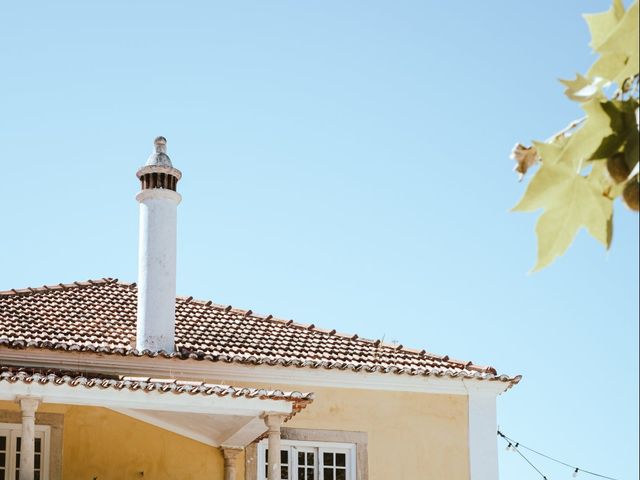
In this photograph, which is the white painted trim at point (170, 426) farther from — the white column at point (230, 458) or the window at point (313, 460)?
the window at point (313, 460)

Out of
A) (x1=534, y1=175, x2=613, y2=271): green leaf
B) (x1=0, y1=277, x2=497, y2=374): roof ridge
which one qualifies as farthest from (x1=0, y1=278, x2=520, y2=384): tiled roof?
(x1=534, y1=175, x2=613, y2=271): green leaf

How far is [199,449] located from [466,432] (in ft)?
10.8

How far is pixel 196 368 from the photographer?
14.1 metres

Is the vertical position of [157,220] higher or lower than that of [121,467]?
higher

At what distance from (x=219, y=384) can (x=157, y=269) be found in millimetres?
1985

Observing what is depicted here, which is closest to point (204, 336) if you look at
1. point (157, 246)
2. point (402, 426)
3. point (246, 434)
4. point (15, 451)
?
point (157, 246)

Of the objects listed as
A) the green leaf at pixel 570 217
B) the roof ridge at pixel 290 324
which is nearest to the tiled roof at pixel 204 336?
the roof ridge at pixel 290 324

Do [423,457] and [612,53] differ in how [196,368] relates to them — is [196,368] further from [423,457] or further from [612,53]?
[612,53]

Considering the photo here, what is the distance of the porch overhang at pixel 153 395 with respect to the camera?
11805 millimetres

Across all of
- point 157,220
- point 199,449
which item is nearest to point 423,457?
point 199,449

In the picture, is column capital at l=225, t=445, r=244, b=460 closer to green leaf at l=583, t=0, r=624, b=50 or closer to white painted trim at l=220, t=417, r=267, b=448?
white painted trim at l=220, t=417, r=267, b=448

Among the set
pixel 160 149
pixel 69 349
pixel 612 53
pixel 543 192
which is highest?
pixel 160 149

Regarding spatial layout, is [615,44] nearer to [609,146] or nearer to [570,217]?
[609,146]

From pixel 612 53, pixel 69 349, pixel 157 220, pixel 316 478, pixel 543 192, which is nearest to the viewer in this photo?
pixel 612 53
